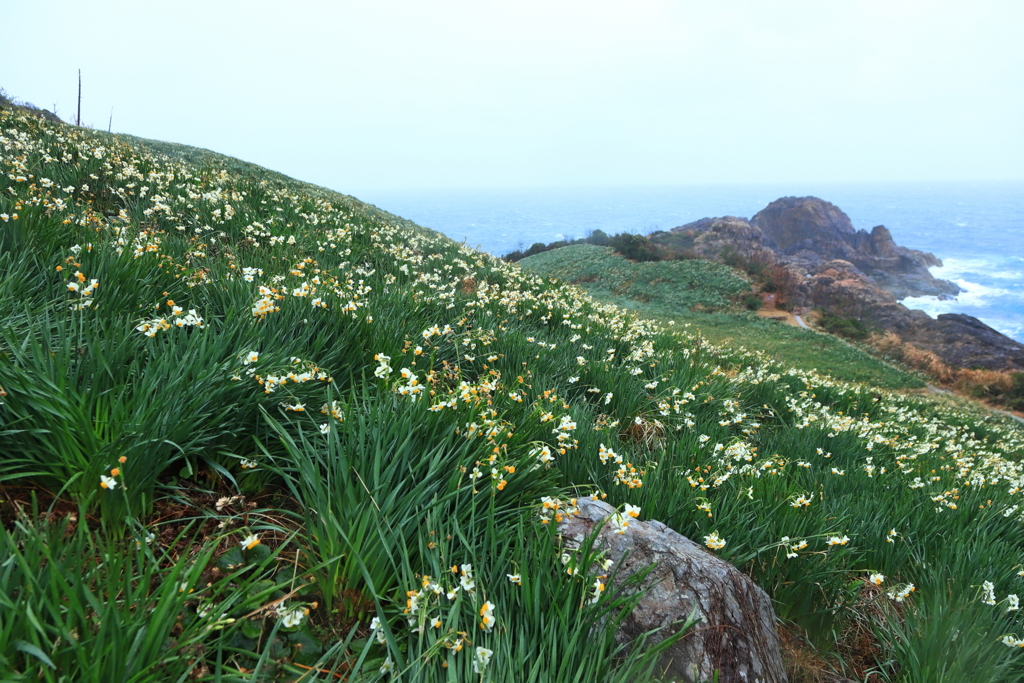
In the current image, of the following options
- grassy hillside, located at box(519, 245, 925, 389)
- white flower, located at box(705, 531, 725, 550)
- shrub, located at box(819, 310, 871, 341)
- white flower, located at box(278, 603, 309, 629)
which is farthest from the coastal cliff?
white flower, located at box(278, 603, 309, 629)

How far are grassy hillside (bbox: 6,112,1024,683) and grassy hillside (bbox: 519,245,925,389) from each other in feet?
51.2

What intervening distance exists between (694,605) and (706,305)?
31.3 meters

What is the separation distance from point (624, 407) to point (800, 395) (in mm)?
4755

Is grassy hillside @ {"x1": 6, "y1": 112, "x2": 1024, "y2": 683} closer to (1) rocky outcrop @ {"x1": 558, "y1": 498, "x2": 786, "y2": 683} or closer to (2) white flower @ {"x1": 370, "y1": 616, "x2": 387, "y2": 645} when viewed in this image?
(2) white flower @ {"x1": 370, "y1": 616, "x2": 387, "y2": 645}

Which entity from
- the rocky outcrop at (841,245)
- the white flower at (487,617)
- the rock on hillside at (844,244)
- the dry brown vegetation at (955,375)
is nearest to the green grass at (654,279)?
the dry brown vegetation at (955,375)

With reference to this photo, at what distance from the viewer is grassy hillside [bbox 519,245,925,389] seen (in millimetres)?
21703

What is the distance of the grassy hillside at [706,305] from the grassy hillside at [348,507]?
51.2 feet

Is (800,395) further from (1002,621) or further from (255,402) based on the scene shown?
(255,402)

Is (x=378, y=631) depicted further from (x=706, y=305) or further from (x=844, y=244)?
(x=844, y=244)

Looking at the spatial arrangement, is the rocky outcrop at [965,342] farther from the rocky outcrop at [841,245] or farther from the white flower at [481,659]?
the white flower at [481,659]

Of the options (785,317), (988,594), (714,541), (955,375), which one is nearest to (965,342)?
(955,375)

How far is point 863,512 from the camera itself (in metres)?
3.49

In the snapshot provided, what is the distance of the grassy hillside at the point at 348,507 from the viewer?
1593 mm

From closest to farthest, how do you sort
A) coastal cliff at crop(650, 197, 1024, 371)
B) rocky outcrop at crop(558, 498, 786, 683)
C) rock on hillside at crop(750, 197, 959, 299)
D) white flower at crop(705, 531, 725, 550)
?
rocky outcrop at crop(558, 498, 786, 683) → white flower at crop(705, 531, 725, 550) → coastal cliff at crop(650, 197, 1024, 371) → rock on hillside at crop(750, 197, 959, 299)
